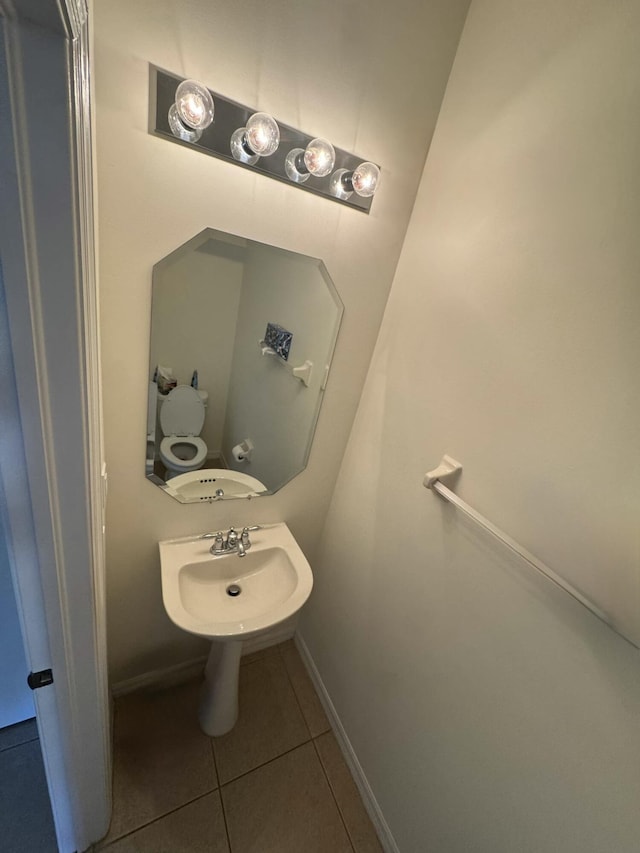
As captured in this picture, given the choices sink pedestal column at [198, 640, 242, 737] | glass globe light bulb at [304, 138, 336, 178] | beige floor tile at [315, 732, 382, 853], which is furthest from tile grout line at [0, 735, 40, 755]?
glass globe light bulb at [304, 138, 336, 178]

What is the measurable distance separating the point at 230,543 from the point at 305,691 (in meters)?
0.91

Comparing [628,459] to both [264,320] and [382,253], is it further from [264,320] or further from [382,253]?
[264,320]

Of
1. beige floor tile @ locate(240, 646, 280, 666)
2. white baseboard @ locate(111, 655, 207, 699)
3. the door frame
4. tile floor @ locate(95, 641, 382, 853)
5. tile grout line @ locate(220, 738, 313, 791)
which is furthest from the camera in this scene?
beige floor tile @ locate(240, 646, 280, 666)

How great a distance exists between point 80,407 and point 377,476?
0.91m

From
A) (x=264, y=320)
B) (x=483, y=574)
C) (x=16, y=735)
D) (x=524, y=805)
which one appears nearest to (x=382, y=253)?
(x=264, y=320)

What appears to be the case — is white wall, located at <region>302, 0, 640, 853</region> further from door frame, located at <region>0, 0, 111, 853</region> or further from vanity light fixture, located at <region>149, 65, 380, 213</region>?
door frame, located at <region>0, 0, 111, 853</region>

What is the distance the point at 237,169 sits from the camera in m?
0.82

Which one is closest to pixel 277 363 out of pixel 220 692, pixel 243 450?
pixel 243 450

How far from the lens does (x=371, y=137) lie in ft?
2.97

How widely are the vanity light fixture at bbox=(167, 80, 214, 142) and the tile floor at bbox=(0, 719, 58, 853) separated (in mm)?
1978

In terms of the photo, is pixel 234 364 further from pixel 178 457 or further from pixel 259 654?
pixel 259 654

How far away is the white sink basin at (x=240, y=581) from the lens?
1.04 meters

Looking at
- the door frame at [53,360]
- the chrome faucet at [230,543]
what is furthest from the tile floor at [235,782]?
the chrome faucet at [230,543]

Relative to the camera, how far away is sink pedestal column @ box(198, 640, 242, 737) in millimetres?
1275
